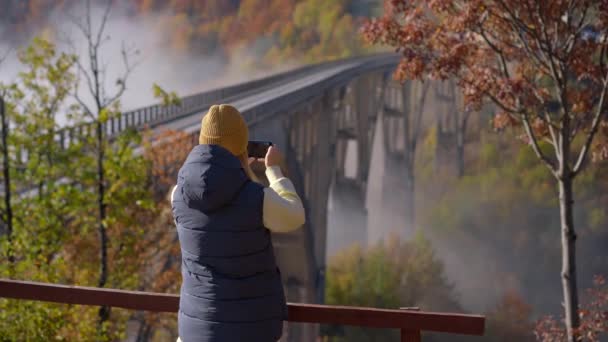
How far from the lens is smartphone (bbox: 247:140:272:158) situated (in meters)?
3.47

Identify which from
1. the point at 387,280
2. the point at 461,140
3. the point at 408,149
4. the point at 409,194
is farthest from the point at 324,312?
the point at 461,140

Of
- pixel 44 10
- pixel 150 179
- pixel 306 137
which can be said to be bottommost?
pixel 150 179

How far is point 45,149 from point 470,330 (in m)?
13.6

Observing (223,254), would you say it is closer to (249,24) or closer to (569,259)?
(569,259)

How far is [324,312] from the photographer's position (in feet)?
12.2

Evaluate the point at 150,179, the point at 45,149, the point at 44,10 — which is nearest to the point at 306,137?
the point at 150,179

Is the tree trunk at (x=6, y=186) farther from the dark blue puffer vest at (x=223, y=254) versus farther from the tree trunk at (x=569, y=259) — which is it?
the dark blue puffer vest at (x=223, y=254)

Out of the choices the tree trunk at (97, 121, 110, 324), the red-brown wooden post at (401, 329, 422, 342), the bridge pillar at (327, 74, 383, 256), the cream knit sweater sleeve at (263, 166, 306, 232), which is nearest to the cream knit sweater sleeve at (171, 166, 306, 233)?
the cream knit sweater sleeve at (263, 166, 306, 232)

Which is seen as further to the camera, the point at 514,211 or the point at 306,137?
the point at 514,211

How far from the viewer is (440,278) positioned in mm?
47094

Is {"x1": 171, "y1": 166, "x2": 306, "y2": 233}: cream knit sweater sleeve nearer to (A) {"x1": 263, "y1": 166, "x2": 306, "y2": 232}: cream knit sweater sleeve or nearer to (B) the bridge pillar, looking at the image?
(A) {"x1": 263, "y1": 166, "x2": 306, "y2": 232}: cream knit sweater sleeve

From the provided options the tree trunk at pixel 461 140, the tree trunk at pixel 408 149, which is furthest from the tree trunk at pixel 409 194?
the tree trunk at pixel 461 140

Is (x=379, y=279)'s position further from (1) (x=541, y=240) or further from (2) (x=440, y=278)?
(1) (x=541, y=240)

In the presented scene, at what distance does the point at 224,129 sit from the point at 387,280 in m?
41.0
